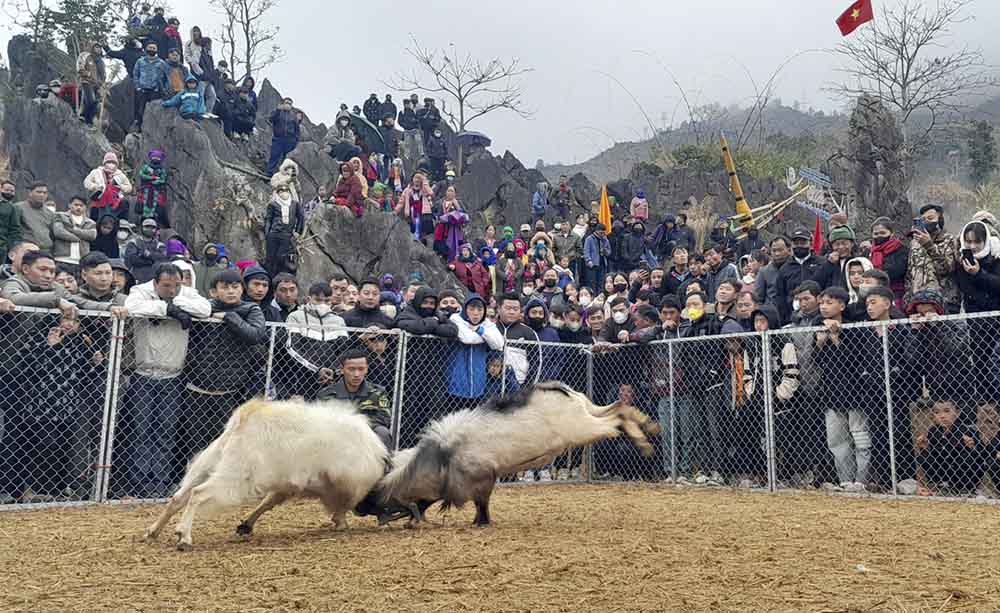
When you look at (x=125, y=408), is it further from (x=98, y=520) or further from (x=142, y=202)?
(x=142, y=202)

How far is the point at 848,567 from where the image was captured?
13.7 ft

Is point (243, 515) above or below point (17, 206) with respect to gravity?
below

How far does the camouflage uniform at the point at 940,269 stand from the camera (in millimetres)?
8453

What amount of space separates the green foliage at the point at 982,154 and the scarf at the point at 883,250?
132 ft

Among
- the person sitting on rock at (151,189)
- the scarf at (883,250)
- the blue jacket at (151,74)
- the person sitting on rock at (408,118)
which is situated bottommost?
the scarf at (883,250)

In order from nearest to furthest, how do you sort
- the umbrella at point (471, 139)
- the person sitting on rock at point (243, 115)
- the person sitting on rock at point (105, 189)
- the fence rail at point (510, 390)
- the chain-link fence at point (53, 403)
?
the chain-link fence at point (53, 403), the fence rail at point (510, 390), the person sitting on rock at point (105, 189), the person sitting on rock at point (243, 115), the umbrella at point (471, 139)

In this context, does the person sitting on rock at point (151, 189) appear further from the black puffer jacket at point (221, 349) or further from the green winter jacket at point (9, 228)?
the black puffer jacket at point (221, 349)

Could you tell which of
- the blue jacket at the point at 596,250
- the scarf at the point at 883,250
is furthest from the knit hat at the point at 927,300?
the blue jacket at the point at 596,250

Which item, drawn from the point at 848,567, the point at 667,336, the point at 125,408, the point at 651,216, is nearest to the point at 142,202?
the point at 125,408

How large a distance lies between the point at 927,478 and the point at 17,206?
37.2ft

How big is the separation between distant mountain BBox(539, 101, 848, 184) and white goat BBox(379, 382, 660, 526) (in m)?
30.8

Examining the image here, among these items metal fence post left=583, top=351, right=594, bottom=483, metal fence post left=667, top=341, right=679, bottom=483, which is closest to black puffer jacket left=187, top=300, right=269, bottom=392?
metal fence post left=583, top=351, right=594, bottom=483

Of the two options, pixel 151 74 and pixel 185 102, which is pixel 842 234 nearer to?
pixel 185 102

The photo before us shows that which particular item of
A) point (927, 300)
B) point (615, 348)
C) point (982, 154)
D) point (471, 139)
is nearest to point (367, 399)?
point (615, 348)
